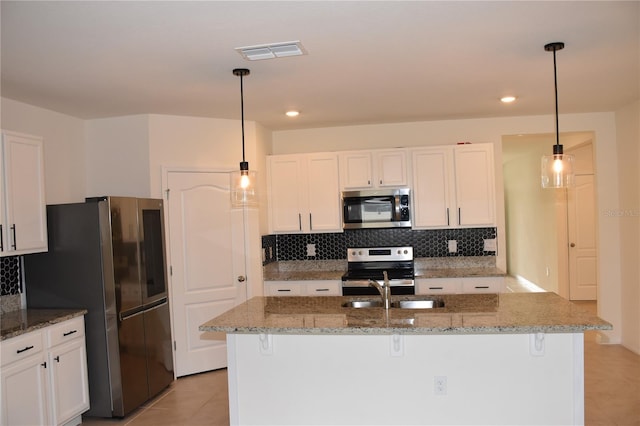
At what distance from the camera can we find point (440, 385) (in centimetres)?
296

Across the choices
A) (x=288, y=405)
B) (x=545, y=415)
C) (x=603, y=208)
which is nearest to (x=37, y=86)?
(x=288, y=405)

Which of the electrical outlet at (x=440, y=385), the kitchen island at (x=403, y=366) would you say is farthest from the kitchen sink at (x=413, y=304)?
the electrical outlet at (x=440, y=385)

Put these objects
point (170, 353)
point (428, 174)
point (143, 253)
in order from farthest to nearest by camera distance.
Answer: point (428, 174) → point (170, 353) → point (143, 253)

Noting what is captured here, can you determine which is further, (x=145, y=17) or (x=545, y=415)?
(x=545, y=415)

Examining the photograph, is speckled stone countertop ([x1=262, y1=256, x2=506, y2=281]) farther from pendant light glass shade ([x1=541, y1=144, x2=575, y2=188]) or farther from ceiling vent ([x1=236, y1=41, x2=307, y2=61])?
ceiling vent ([x1=236, y1=41, x2=307, y2=61])

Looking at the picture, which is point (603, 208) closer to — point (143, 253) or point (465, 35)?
point (465, 35)

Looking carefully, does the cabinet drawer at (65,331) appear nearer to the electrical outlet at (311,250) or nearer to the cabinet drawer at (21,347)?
the cabinet drawer at (21,347)

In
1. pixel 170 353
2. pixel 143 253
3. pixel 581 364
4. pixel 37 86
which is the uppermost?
pixel 37 86

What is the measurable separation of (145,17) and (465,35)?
1.77m

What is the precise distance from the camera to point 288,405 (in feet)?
10.1

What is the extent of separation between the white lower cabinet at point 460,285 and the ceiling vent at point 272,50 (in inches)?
112

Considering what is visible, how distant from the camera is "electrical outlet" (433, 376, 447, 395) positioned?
296cm

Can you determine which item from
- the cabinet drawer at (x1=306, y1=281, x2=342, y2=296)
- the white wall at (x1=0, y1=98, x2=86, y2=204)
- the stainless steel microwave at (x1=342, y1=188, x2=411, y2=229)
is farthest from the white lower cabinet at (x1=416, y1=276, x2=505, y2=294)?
the white wall at (x1=0, y1=98, x2=86, y2=204)

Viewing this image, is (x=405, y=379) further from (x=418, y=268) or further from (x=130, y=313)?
(x=418, y=268)
